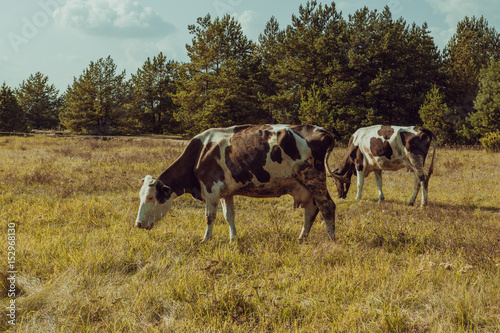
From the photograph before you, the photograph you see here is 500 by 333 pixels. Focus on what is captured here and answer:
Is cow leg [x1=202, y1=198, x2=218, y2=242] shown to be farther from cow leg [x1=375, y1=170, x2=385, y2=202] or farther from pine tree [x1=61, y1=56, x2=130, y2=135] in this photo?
pine tree [x1=61, y1=56, x2=130, y2=135]

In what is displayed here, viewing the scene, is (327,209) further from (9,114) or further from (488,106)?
(9,114)

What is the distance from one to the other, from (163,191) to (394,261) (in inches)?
131

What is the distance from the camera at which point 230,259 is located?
13.4 feet

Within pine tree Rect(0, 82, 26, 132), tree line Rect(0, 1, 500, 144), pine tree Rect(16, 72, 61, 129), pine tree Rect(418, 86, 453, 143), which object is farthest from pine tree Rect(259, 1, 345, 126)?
pine tree Rect(16, 72, 61, 129)

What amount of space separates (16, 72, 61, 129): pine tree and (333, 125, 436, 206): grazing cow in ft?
191

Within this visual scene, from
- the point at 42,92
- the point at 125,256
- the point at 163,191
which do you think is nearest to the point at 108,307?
the point at 125,256

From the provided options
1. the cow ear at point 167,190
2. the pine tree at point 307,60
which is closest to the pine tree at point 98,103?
the pine tree at point 307,60

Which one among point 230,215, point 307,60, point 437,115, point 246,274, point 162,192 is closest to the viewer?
point 246,274

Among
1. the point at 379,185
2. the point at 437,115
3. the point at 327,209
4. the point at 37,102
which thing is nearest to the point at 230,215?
the point at 327,209

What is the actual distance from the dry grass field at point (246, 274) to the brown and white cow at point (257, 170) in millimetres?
541

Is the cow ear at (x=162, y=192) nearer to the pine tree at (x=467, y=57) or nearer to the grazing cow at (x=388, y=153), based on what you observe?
the grazing cow at (x=388, y=153)

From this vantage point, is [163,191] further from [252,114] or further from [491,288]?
[252,114]

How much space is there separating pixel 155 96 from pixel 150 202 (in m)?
42.8

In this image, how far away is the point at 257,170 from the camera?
189 inches
